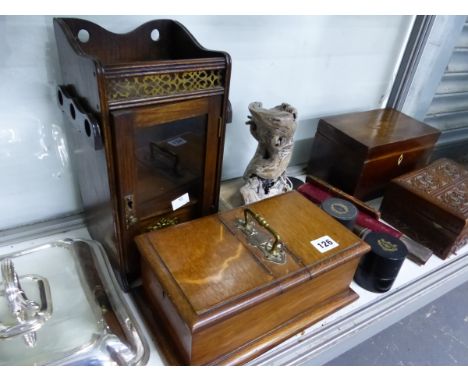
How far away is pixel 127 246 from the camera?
0.67m

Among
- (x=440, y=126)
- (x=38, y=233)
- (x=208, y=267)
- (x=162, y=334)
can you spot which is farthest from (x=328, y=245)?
(x=440, y=126)

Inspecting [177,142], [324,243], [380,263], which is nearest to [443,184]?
[380,263]

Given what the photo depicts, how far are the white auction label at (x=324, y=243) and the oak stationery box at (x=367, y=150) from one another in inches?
13.5

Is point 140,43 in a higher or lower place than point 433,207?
higher

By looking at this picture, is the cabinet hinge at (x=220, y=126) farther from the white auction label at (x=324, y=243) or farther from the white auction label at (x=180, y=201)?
the white auction label at (x=324, y=243)

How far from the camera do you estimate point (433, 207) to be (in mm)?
875

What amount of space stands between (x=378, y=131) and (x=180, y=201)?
611 mm

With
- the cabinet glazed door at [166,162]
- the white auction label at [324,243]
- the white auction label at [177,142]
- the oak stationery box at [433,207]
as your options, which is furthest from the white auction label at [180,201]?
the oak stationery box at [433,207]

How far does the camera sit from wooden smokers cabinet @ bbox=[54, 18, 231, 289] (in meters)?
0.52

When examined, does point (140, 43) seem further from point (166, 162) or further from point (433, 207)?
point (433, 207)

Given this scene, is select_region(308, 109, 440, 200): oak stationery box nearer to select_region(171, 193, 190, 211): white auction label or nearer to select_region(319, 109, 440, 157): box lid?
select_region(319, 109, 440, 157): box lid

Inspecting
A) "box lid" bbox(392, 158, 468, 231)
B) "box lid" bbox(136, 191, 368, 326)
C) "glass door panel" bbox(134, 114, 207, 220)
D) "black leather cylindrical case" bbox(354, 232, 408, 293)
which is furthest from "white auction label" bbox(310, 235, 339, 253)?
"box lid" bbox(392, 158, 468, 231)

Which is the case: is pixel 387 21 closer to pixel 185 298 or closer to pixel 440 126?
pixel 440 126

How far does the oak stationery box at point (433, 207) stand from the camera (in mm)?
861
